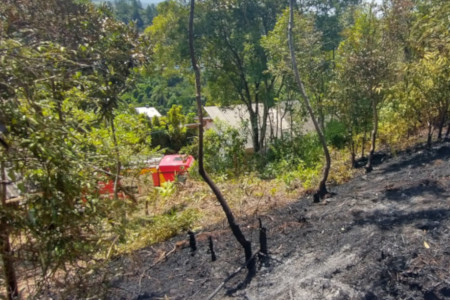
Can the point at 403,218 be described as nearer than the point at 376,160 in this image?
Yes

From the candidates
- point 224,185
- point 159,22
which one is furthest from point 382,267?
point 159,22

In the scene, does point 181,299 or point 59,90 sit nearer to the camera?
point 59,90

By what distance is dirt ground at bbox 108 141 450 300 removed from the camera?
2967 millimetres

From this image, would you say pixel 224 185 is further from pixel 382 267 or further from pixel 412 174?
pixel 382 267

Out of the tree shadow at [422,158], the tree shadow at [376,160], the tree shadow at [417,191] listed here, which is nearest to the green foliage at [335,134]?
the tree shadow at [376,160]

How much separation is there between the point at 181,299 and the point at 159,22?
32.6 feet

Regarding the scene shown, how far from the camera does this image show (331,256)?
3455 mm

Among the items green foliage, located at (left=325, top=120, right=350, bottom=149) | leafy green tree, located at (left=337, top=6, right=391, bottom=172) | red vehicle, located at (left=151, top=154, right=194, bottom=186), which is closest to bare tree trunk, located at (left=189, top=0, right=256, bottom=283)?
leafy green tree, located at (left=337, top=6, right=391, bottom=172)

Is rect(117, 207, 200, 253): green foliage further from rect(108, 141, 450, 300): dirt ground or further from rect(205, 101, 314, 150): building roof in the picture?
rect(205, 101, 314, 150): building roof

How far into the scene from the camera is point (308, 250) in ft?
12.1

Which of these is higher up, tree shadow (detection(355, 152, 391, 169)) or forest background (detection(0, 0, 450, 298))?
forest background (detection(0, 0, 450, 298))

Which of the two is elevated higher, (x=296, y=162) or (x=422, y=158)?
(x=422, y=158)

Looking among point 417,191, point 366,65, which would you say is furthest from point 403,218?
point 366,65

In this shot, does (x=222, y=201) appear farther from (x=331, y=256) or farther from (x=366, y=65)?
(x=366, y=65)
